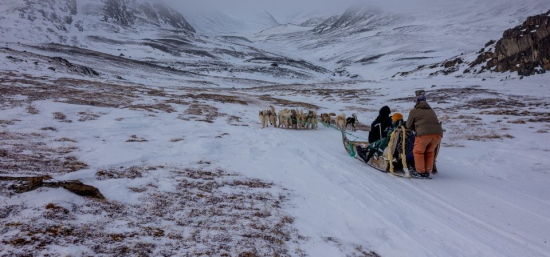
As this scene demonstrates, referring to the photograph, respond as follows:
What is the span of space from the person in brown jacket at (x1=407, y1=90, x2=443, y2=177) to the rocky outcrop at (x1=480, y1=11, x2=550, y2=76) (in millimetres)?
40167

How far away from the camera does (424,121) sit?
605 centimetres

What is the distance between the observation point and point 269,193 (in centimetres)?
467

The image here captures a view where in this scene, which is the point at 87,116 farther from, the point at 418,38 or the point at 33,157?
the point at 418,38

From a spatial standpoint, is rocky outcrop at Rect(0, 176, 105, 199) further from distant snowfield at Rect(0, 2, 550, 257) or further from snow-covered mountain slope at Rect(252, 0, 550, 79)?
snow-covered mountain slope at Rect(252, 0, 550, 79)

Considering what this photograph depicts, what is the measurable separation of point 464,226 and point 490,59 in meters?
50.7

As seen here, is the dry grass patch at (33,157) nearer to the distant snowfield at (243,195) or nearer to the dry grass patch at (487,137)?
the distant snowfield at (243,195)

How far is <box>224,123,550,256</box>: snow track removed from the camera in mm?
3387

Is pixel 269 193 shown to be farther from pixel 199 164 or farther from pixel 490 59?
pixel 490 59

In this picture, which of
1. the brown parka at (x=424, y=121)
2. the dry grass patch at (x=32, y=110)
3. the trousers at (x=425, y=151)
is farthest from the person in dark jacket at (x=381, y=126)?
the dry grass patch at (x=32, y=110)

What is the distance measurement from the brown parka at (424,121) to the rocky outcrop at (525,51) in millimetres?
40137

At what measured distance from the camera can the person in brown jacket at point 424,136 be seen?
599 cm

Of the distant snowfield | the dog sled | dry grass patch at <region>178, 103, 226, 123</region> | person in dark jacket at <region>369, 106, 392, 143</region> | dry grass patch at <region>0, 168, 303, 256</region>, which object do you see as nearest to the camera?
dry grass patch at <region>0, 168, 303, 256</region>

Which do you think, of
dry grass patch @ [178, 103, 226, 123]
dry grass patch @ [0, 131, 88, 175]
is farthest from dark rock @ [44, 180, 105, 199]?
dry grass patch @ [178, 103, 226, 123]

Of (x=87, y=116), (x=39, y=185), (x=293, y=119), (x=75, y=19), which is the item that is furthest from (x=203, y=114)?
(x=75, y=19)
